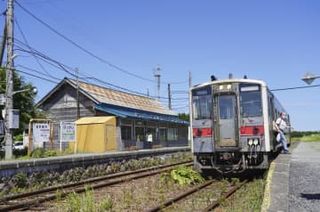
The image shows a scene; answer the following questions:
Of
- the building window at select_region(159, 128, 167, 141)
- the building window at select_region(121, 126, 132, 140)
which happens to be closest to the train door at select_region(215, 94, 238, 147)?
the building window at select_region(121, 126, 132, 140)

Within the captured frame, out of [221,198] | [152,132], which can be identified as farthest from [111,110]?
[221,198]

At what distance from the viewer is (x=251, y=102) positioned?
13.2 metres

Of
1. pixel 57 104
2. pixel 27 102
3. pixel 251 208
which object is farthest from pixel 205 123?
pixel 57 104

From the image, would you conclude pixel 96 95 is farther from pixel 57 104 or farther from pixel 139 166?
pixel 139 166

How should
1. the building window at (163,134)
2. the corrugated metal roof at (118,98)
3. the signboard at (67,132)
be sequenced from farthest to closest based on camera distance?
the building window at (163,134) → the corrugated metal roof at (118,98) → the signboard at (67,132)

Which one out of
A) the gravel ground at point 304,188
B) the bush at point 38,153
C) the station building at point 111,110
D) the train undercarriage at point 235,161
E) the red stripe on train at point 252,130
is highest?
the station building at point 111,110

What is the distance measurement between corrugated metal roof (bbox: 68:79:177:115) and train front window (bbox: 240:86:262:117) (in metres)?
19.4

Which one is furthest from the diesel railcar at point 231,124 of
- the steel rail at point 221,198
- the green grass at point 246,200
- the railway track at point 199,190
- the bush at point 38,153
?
the bush at point 38,153

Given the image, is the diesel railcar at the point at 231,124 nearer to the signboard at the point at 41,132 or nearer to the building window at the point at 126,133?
the signboard at the point at 41,132

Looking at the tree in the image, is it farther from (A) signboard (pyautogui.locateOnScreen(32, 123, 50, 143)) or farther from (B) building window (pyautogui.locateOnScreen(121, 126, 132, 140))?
(A) signboard (pyautogui.locateOnScreen(32, 123, 50, 143))

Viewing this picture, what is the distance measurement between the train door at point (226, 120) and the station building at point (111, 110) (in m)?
16.9

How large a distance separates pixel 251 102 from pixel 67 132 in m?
12.9

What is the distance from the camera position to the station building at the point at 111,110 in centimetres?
3155

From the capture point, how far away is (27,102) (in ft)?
100
